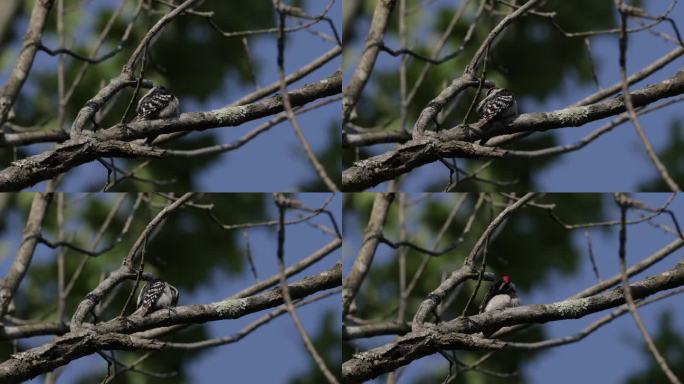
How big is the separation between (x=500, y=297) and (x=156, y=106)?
2448 mm

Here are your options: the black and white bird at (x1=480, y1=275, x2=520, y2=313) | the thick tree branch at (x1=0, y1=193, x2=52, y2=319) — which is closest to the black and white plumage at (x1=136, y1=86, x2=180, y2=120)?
the thick tree branch at (x1=0, y1=193, x2=52, y2=319)

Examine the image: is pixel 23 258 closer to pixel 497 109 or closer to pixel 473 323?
pixel 473 323

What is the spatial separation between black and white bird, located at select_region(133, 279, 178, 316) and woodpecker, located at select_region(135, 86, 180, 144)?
863 millimetres

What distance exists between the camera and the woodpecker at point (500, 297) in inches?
238

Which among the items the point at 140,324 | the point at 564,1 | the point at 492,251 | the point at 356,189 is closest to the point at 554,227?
the point at 492,251

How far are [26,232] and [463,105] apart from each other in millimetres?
3178

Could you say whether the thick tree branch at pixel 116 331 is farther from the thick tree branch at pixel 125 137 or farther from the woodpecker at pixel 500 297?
the woodpecker at pixel 500 297

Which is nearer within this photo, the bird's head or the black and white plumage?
the black and white plumage

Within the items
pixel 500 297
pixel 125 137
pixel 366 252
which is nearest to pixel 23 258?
pixel 125 137

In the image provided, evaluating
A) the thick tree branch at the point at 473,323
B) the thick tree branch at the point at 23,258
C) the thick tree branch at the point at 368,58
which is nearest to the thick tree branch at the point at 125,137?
the thick tree branch at the point at 368,58

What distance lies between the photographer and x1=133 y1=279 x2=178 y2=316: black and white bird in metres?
5.41

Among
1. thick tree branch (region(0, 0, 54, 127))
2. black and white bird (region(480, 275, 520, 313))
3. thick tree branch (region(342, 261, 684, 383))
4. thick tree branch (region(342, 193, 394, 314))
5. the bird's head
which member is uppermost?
thick tree branch (region(0, 0, 54, 127))

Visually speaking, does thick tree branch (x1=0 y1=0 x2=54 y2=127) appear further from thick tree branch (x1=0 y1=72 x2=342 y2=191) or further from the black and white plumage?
thick tree branch (x1=0 y1=72 x2=342 y2=191)

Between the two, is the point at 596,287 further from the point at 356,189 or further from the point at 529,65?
the point at 529,65
